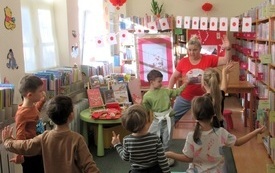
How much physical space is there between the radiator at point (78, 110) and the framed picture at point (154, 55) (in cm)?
188

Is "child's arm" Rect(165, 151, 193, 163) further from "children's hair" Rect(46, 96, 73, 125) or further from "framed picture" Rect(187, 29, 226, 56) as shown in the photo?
"framed picture" Rect(187, 29, 226, 56)

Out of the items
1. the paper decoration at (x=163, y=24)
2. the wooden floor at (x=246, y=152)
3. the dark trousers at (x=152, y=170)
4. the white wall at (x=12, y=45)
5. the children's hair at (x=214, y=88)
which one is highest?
the paper decoration at (x=163, y=24)

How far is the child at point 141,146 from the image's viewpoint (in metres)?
2.20

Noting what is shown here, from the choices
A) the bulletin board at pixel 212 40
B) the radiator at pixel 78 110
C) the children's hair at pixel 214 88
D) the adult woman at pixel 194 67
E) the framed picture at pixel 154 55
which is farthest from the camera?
the bulletin board at pixel 212 40

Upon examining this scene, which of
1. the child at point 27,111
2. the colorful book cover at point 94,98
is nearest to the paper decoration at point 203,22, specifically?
the colorful book cover at point 94,98

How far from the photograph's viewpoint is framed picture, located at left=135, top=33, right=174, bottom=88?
6.51 metres

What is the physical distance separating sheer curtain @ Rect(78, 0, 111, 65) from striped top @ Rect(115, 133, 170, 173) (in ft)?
12.1

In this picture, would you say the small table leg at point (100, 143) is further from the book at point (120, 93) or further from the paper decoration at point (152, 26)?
the paper decoration at point (152, 26)

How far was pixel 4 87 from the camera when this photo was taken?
114 inches

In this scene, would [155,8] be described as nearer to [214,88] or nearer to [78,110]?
[78,110]

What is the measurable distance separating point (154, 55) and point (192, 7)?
255 cm

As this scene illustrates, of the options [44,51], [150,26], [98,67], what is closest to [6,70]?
[44,51]

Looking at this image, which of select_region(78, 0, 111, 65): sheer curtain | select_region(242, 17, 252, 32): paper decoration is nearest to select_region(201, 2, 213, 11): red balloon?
select_region(242, 17, 252, 32): paper decoration

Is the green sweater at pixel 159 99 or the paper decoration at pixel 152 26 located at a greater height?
the paper decoration at pixel 152 26
